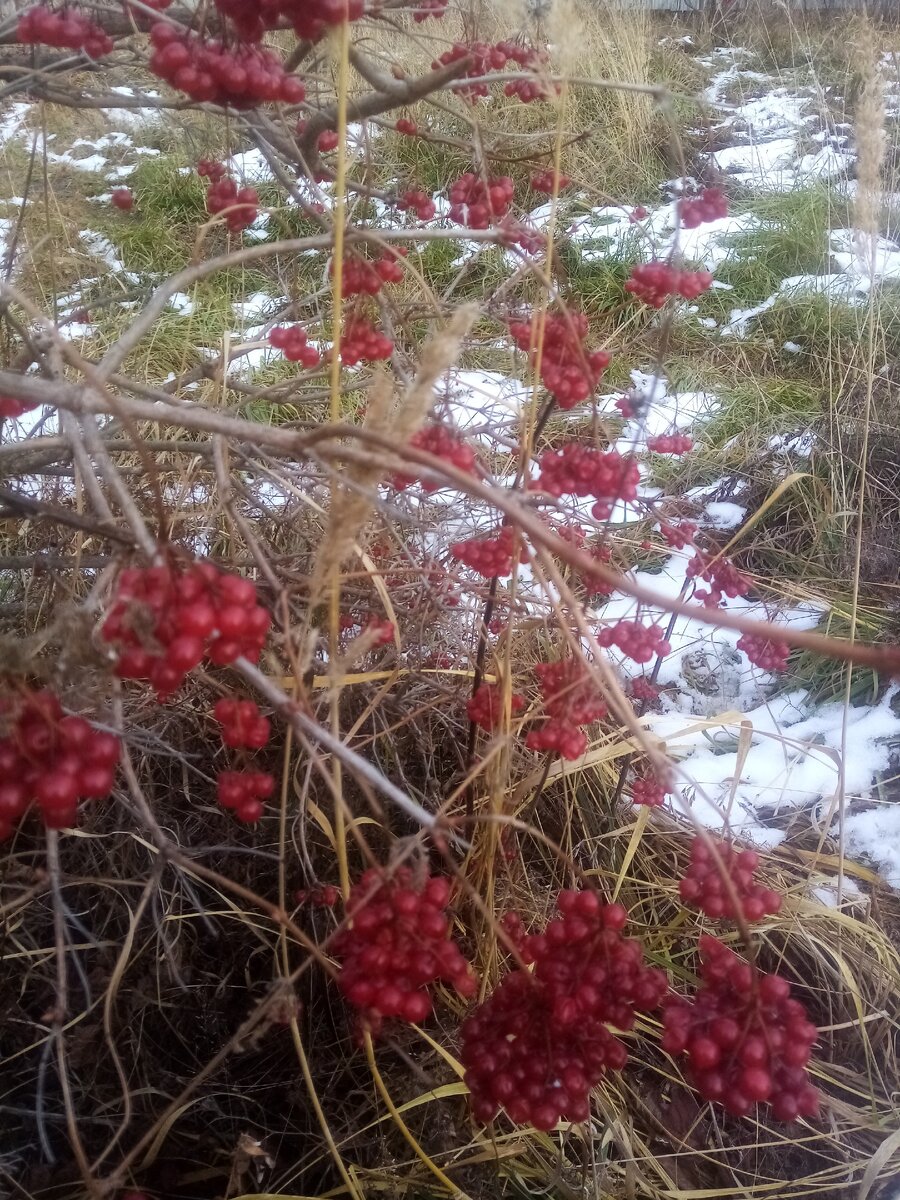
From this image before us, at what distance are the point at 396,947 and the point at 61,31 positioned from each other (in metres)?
1.25

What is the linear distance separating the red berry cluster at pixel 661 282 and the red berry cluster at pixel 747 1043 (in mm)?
958

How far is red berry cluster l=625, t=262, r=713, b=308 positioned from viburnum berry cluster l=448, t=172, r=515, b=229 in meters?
0.28

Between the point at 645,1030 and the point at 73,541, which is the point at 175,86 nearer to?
the point at 73,541

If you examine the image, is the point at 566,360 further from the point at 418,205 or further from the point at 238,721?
the point at 418,205

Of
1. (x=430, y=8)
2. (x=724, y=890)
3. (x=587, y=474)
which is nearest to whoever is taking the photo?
(x=724, y=890)

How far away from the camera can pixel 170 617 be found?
61 cm

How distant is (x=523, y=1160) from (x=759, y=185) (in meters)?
4.57

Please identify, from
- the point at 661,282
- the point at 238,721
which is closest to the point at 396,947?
the point at 238,721

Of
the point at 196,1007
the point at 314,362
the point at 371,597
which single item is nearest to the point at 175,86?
the point at 314,362

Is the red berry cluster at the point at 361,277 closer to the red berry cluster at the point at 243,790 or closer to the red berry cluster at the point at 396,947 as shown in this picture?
the red berry cluster at the point at 243,790

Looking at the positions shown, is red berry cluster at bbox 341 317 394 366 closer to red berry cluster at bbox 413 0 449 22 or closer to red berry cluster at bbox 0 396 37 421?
red berry cluster at bbox 0 396 37 421

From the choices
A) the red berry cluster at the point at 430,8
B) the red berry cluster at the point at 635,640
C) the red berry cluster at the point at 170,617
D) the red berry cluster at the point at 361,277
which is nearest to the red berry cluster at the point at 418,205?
the red berry cluster at the point at 430,8

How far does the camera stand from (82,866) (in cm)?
145

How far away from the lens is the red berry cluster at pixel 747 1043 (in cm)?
71
